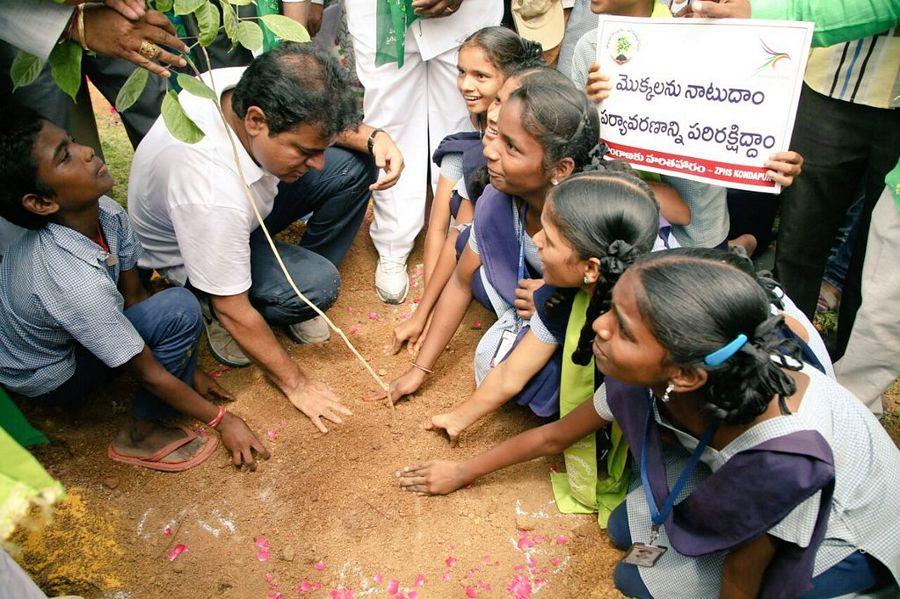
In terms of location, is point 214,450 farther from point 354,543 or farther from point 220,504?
point 354,543

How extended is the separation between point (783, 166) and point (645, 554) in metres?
1.21

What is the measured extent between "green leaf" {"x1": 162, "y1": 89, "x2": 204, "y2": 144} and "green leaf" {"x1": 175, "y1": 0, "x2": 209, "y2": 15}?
184 mm

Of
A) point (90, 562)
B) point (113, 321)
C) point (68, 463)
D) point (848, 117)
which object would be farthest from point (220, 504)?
point (848, 117)

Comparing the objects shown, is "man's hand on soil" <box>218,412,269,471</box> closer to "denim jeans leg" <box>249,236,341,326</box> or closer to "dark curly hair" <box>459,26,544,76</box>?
"denim jeans leg" <box>249,236,341,326</box>

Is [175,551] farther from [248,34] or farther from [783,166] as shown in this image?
[783,166]

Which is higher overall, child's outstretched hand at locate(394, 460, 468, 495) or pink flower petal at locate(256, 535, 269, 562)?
child's outstretched hand at locate(394, 460, 468, 495)

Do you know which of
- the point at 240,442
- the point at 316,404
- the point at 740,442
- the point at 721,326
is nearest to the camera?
the point at 721,326

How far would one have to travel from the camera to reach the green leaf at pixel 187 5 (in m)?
1.49

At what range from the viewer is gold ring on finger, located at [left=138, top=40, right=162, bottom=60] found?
5.58 ft

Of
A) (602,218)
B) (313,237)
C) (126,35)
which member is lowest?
(313,237)

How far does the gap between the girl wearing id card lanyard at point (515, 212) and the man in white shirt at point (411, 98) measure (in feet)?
2.17

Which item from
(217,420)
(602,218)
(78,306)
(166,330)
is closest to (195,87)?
(78,306)

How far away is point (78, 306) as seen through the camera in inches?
73.7

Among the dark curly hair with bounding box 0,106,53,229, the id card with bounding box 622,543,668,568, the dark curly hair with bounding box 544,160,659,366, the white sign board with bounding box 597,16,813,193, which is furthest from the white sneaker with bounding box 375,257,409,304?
the id card with bounding box 622,543,668,568
